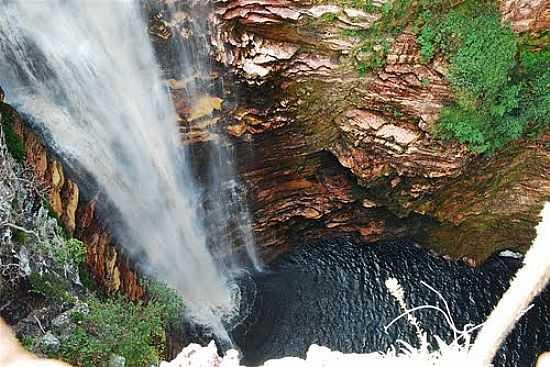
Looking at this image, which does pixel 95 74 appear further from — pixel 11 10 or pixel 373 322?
pixel 373 322

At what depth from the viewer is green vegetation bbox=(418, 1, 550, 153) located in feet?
30.1

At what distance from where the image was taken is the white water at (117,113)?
27.2 ft

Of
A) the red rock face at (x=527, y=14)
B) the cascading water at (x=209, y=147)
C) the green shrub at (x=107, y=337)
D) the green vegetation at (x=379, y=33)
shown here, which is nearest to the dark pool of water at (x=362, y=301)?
the cascading water at (x=209, y=147)

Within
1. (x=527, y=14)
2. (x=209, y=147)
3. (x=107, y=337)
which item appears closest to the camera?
(x=107, y=337)

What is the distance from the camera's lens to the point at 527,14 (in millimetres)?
9086

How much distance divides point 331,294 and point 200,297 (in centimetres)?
272

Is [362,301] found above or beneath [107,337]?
beneath

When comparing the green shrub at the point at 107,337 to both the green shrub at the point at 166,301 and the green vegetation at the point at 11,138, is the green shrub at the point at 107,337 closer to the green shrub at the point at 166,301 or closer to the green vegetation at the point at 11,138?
the green shrub at the point at 166,301

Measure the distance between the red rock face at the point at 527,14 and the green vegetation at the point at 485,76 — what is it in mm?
142

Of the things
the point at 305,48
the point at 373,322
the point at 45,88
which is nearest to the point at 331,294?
the point at 373,322

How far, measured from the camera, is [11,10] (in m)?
7.98

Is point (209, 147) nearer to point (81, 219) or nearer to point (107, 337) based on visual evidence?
point (81, 219)

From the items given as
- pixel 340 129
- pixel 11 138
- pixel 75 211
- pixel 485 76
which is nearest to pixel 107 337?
pixel 75 211

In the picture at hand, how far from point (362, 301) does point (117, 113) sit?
241 inches
